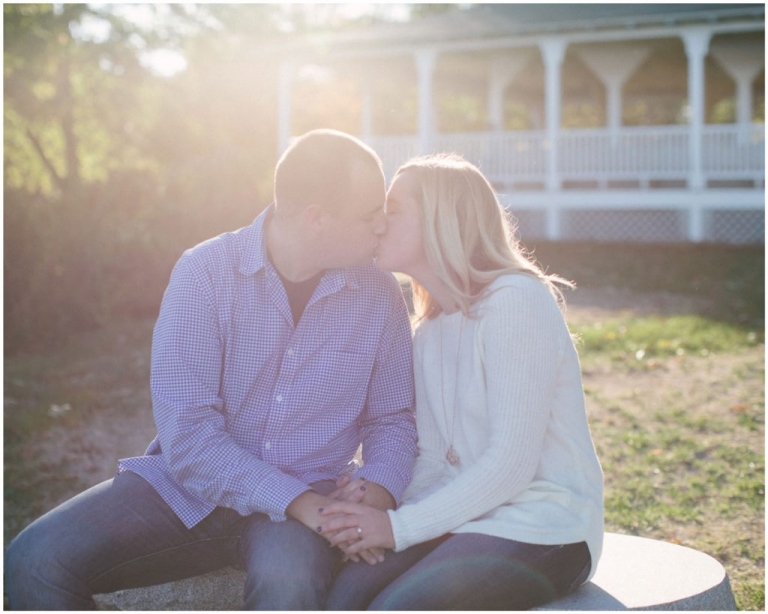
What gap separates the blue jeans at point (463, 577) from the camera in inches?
105

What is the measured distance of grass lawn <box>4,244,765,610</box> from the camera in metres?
5.45

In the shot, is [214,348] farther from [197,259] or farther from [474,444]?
[474,444]

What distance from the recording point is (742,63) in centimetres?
1967

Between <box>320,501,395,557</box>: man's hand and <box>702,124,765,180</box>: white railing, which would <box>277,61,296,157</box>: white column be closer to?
<box>702,124,765,180</box>: white railing

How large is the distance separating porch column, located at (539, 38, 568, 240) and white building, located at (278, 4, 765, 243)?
2 centimetres

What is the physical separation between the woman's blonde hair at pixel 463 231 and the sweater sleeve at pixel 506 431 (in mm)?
210

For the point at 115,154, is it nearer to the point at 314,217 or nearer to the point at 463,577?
the point at 314,217

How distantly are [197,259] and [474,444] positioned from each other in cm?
114

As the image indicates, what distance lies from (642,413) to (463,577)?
495cm

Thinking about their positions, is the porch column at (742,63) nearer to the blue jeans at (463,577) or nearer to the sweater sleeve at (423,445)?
the sweater sleeve at (423,445)

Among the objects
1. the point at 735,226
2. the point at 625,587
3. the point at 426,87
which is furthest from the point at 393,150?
the point at 625,587

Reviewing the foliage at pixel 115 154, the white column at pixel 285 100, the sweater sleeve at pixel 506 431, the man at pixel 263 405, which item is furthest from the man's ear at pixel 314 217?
the white column at pixel 285 100

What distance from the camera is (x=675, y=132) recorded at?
57.2 ft

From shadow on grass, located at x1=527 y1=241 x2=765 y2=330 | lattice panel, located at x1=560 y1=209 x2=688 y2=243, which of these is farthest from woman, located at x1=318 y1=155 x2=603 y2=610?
lattice panel, located at x1=560 y1=209 x2=688 y2=243
